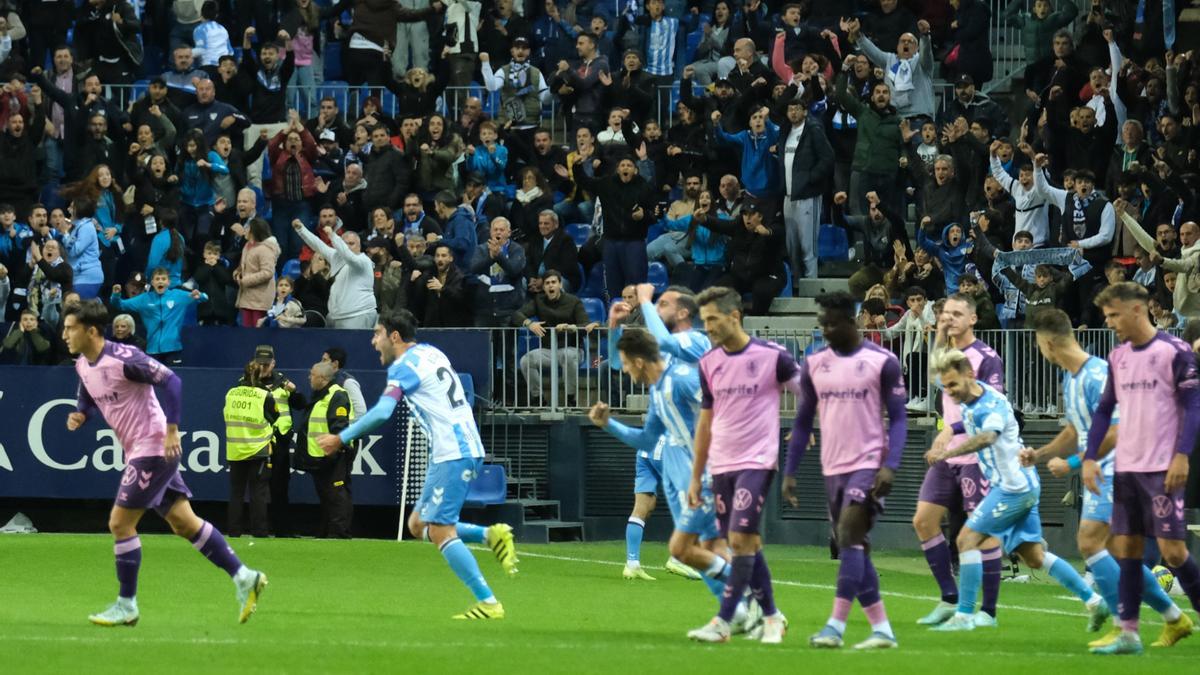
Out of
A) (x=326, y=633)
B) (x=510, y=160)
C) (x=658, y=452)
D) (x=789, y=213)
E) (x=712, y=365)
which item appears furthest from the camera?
(x=510, y=160)

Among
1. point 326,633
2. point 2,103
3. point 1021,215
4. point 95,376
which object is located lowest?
point 326,633

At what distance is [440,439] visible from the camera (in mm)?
14555

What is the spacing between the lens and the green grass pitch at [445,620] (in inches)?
453

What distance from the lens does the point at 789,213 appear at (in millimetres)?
26703

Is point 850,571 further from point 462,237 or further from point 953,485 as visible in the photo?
point 462,237

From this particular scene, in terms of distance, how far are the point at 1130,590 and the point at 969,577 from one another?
73.0 inches

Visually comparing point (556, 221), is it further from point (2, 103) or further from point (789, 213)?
point (2, 103)

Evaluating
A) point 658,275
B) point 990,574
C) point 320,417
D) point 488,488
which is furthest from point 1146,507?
point 658,275

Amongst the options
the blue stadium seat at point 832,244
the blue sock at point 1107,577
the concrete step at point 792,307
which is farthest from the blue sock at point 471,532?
the blue stadium seat at point 832,244

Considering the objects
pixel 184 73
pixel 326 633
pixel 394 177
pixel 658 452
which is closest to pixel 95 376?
pixel 326 633

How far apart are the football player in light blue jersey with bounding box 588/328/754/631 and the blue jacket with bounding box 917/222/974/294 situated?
11.4 m

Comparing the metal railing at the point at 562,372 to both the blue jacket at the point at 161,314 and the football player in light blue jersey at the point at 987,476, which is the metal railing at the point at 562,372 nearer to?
the blue jacket at the point at 161,314

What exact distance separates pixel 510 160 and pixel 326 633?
51.4 feet

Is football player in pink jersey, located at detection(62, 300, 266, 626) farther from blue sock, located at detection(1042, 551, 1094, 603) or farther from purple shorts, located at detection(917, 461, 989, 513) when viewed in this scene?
blue sock, located at detection(1042, 551, 1094, 603)
